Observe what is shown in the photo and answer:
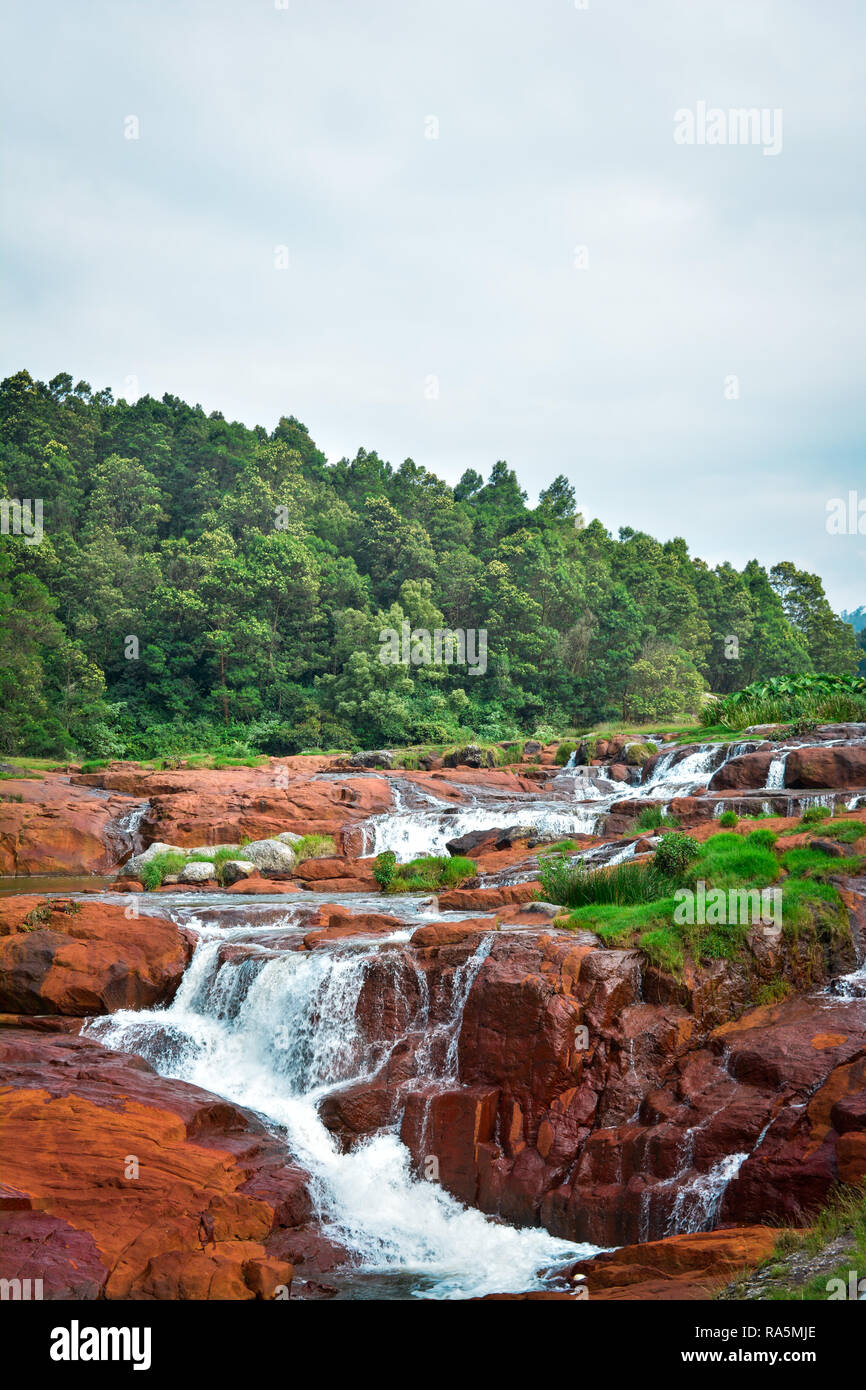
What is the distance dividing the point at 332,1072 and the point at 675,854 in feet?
15.8

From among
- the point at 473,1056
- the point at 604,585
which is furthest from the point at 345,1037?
the point at 604,585

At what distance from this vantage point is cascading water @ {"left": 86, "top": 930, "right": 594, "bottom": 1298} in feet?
24.3

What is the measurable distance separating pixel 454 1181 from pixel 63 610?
42934 mm

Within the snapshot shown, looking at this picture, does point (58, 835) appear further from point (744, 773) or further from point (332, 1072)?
point (744, 773)

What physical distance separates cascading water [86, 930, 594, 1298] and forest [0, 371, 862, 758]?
2696 centimetres

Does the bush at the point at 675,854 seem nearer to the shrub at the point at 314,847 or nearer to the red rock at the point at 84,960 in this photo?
the red rock at the point at 84,960

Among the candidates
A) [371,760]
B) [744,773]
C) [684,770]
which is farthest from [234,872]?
[371,760]

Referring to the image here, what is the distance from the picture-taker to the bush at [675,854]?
11.3 m

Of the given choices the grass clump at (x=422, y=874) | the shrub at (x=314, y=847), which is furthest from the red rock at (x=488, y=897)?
the shrub at (x=314, y=847)

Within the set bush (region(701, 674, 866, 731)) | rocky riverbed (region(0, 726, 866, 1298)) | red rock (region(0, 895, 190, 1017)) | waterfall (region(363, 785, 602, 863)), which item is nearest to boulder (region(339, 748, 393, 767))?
waterfall (region(363, 785, 602, 863))

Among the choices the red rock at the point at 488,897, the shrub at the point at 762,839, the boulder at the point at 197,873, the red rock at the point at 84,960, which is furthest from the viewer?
the boulder at the point at 197,873

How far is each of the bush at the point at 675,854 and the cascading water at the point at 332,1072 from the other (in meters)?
2.93

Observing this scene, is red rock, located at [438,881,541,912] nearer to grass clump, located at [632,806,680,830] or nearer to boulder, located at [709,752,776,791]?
grass clump, located at [632,806,680,830]
